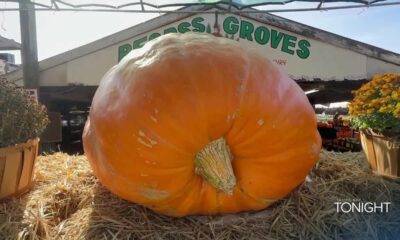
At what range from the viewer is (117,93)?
152cm

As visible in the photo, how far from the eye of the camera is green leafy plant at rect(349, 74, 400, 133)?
6.53ft

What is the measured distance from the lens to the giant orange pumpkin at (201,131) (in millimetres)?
1370

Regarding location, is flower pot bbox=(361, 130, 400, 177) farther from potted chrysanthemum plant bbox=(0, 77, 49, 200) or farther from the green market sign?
A: the green market sign

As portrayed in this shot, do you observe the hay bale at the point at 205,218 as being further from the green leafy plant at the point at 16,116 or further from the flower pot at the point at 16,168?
the green leafy plant at the point at 16,116

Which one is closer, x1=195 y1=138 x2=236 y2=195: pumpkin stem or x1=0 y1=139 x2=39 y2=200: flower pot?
x1=195 y1=138 x2=236 y2=195: pumpkin stem

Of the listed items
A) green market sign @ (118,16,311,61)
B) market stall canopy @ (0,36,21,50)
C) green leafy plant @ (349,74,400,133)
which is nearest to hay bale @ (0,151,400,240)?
green leafy plant @ (349,74,400,133)

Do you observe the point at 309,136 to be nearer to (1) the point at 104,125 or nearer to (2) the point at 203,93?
(2) the point at 203,93

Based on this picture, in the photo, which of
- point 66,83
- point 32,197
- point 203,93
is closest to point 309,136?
point 203,93

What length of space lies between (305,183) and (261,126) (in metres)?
0.55

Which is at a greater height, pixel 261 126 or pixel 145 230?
pixel 261 126

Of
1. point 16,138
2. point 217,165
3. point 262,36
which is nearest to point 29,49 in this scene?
point 262,36

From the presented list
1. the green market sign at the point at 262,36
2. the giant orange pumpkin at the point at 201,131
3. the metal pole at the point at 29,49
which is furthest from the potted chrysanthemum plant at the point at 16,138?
the green market sign at the point at 262,36

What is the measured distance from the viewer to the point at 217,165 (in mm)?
1368

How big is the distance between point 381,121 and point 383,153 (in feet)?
0.58
